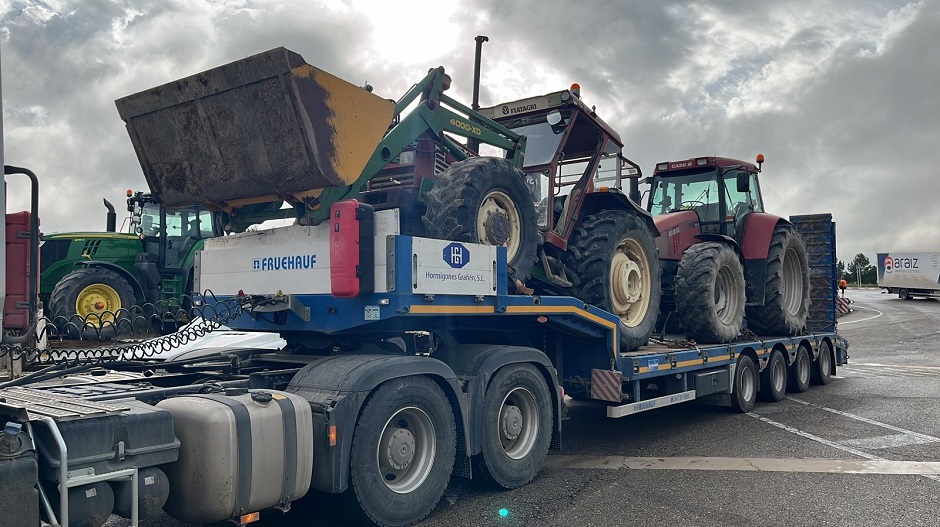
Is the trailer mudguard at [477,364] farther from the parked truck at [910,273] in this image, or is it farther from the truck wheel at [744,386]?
the parked truck at [910,273]

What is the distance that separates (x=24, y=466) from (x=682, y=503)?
4.55 metres

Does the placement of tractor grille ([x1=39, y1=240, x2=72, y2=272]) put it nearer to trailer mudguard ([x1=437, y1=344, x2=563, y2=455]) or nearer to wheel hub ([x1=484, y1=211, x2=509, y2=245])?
trailer mudguard ([x1=437, y1=344, x2=563, y2=455])

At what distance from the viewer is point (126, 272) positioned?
13680 millimetres

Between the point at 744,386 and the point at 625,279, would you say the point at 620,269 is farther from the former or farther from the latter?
the point at 744,386

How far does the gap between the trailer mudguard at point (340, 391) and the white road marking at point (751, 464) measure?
2.55 metres

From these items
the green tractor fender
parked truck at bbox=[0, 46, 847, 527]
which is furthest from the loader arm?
the green tractor fender

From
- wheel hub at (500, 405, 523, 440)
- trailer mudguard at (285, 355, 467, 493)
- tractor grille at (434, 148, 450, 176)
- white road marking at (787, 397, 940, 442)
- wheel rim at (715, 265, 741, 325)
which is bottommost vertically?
white road marking at (787, 397, 940, 442)

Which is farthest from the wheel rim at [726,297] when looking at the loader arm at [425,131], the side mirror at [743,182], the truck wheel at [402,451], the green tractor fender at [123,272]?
the green tractor fender at [123,272]

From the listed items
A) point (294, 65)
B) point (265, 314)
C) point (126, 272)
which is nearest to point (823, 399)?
point (265, 314)

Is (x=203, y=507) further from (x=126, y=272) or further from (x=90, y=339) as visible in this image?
(x=126, y=272)

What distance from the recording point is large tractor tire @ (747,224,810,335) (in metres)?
11.3

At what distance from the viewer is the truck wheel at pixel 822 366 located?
13.0 m

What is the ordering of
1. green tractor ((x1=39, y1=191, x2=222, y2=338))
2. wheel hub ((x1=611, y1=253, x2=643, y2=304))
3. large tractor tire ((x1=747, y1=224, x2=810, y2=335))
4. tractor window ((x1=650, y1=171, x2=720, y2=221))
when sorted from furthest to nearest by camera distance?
green tractor ((x1=39, y1=191, x2=222, y2=338)), tractor window ((x1=650, y1=171, x2=720, y2=221)), large tractor tire ((x1=747, y1=224, x2=810, y2=335)), wheel hub ((x1=611, y1=253, x2=643, y2=304))

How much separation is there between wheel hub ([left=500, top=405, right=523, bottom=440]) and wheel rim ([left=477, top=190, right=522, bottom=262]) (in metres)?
1.28
